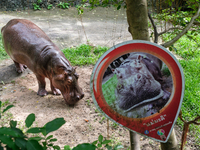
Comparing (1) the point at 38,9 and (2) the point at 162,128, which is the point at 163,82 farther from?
(1) the point at 38,9

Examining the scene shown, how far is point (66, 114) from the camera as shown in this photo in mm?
3334

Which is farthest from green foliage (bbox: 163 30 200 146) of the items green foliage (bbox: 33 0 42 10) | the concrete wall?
the concrete wall

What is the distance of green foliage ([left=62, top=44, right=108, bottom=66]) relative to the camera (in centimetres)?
507

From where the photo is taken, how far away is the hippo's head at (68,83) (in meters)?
3.19

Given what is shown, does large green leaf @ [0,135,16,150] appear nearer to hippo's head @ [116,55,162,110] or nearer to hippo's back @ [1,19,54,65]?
hippo's head @ [116,55,162,110]

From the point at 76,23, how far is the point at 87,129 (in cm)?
676

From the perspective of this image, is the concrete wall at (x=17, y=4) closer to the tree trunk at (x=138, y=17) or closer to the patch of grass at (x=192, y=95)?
the patch of grass at (x=192, y=95)

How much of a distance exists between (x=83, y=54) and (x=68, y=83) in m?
2.50

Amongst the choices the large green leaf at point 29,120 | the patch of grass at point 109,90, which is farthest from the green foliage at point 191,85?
the large green leaf at point 29,120

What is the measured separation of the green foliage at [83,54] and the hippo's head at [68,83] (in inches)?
69.2

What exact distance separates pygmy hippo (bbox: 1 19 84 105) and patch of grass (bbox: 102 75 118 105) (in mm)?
1757

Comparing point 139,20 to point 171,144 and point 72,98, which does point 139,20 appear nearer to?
point 171,144

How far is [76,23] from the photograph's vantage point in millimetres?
8852

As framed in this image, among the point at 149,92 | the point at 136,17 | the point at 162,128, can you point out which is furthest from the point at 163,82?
the point at 136,17
